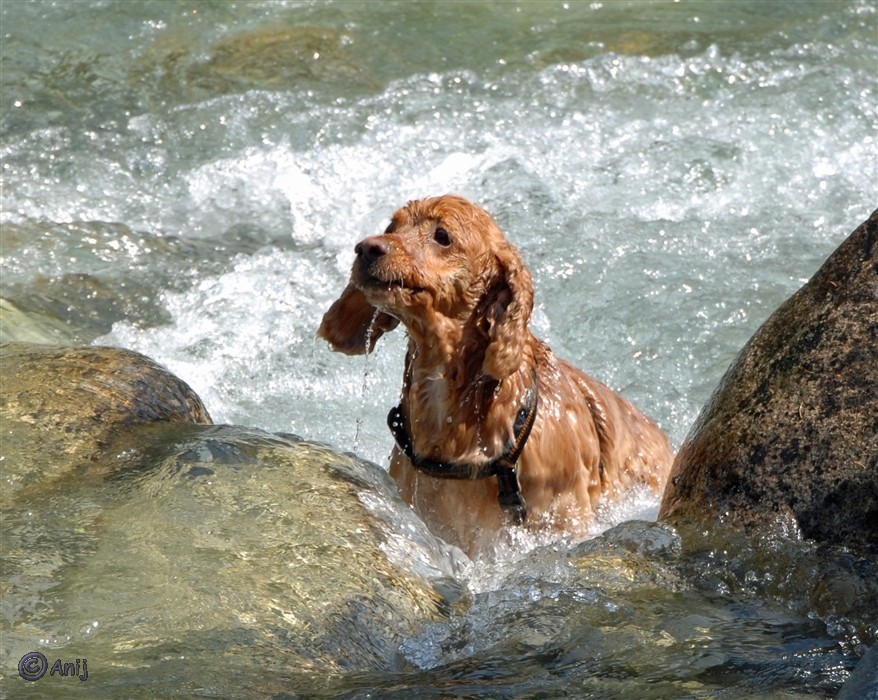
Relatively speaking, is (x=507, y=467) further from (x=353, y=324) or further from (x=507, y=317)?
(x=353, y=324)

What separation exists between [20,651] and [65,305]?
4.70 metres

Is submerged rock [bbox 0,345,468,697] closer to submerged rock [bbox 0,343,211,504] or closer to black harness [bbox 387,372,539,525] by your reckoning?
submerged rock [bbox 0,343,211,504]

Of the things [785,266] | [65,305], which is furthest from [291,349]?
[785,266]

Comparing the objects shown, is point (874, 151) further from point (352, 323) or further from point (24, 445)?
point (24, 445)

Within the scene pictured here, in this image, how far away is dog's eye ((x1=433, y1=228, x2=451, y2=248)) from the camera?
219 inches

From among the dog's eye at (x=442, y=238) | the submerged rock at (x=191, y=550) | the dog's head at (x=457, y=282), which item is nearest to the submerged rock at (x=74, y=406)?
the submerged rock at (x=191, y=550)

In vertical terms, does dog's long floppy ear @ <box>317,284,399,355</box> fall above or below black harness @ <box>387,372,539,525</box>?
above

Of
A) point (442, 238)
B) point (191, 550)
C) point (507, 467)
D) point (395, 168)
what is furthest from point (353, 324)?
point (395, 168)

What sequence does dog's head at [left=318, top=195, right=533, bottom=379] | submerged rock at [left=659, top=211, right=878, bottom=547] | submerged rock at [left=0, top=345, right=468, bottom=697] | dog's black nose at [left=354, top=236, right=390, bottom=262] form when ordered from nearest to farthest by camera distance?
submerged rock at [left=0, top=345, right=468, bottom=697] < submerged rock at [left=659, top=211, right=878, bottom=547] < dog's black nose at [left=354, top=236, right=390, bottom=262] < dog's head at [left=318, top=195, right=533, bottom=379]

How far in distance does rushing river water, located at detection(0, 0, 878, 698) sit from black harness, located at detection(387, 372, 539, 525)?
72.3 inches

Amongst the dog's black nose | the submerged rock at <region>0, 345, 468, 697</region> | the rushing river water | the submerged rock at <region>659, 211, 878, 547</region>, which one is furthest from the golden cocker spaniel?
the rushing river water

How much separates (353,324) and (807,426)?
207 centimetres

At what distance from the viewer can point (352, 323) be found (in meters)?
6.12

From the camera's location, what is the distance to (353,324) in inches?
241
